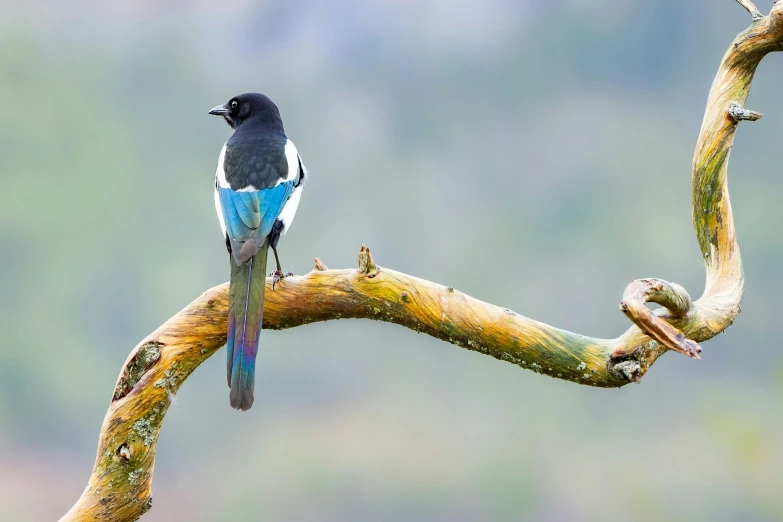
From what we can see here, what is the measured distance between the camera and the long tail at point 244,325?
2045mm

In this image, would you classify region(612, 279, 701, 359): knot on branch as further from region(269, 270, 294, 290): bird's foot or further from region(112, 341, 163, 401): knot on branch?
region(112, 341, 163, 401): knot on branch

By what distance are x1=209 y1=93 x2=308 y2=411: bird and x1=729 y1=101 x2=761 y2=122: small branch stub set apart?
4.22 feet

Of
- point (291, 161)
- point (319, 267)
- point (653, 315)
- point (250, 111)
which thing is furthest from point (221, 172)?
point (653, 315)

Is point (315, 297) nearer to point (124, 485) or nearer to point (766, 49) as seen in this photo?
point (124, 485)

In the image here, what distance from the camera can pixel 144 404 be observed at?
7.16 feet

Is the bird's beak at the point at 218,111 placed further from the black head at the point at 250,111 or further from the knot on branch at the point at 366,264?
the knot on branch at the point at 366,264

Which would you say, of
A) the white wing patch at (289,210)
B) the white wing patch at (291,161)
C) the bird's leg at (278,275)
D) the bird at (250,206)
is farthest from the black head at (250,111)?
the bird's leg at (278,275)

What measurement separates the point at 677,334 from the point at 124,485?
1.41 metres

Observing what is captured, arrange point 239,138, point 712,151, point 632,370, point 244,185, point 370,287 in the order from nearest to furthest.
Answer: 1. point 632,370
2. point 370,287
3. point 712,151
4. point 244,185
5. point 239,138

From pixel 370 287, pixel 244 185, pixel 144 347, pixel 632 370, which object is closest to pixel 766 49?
pixel 632 370

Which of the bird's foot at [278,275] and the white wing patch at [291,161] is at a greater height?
the white wing patch at [291,161]

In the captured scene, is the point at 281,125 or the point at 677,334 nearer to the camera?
the point at 677,334

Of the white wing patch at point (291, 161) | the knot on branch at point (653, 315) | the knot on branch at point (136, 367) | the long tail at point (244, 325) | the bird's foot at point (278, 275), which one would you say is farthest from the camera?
the white wing patch at point (291, 161)

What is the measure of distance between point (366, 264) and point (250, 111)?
1197mm
